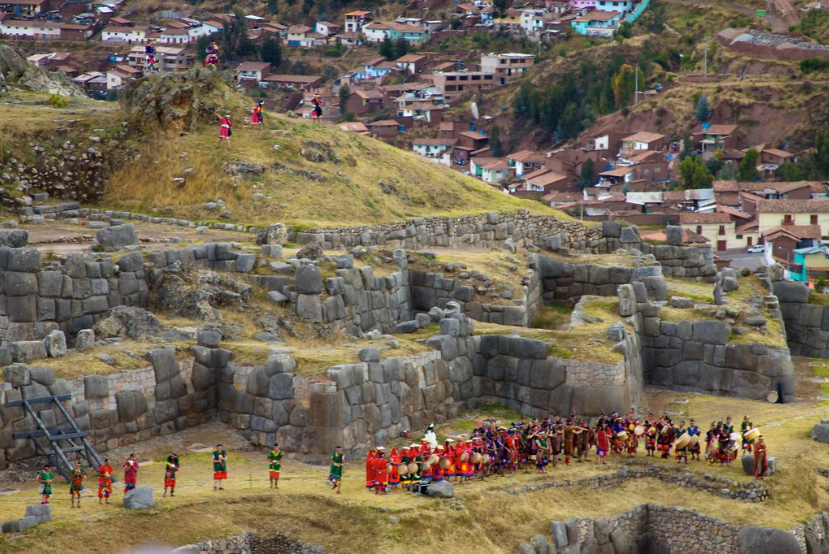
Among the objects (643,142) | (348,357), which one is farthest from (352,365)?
(643,142)

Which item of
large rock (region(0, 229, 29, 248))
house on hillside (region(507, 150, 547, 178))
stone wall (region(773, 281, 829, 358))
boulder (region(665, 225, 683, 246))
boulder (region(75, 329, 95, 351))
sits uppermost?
large rock (region(0, 229, 29, 248))

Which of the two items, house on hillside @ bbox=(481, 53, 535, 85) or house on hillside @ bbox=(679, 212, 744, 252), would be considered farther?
house on hillside @ bbox=(481, 53, 535, 85)

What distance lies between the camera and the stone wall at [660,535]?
116ft

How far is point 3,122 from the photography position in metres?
55.7

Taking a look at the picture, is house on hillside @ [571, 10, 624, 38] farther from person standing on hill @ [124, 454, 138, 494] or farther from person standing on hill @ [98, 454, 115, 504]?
person standing on hill @ [98, 454, 115, 504]

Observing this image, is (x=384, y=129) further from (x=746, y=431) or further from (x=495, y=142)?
(x=746, y=431)

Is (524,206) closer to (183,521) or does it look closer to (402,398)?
(402,398)

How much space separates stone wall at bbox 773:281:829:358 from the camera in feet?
182

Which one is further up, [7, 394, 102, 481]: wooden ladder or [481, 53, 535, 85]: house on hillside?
[7, 394, 102, 481]: wooden ladder

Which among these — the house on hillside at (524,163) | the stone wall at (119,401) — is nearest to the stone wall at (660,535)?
the stone wall at (119,401)

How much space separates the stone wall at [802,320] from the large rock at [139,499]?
31.2 metres

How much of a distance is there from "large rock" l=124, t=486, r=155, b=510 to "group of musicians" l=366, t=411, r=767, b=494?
5335mm

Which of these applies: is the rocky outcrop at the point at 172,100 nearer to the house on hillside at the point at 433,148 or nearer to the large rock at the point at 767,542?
the large rock at the point at 767,542

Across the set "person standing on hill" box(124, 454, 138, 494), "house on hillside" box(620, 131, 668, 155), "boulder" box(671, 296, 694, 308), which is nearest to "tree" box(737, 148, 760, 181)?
"house on hillside" box(620, 131, 668, 155)
